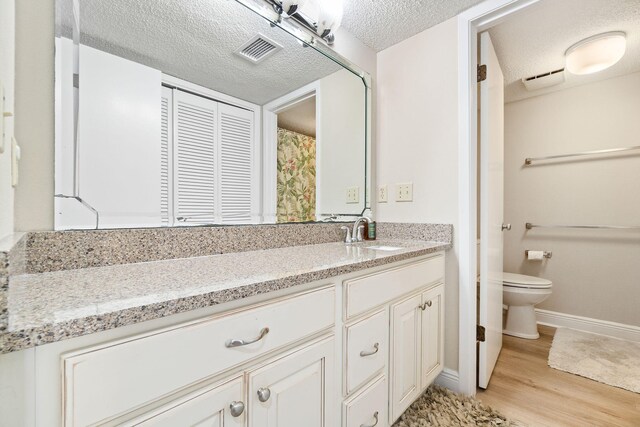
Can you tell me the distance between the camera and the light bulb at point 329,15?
1467 mm

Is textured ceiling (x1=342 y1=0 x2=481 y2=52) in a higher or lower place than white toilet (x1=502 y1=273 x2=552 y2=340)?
higher

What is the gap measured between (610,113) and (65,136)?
11.5 feet

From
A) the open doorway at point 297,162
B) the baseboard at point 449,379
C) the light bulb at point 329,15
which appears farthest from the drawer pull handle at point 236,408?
the light bulb at point 329,15

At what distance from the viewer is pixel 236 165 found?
120cm

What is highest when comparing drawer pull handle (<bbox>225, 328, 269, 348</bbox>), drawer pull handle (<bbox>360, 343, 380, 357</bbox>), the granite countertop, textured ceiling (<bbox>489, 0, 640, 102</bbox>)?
textured ceiling (<bbox>489, 0, 640, 102</bbox>)

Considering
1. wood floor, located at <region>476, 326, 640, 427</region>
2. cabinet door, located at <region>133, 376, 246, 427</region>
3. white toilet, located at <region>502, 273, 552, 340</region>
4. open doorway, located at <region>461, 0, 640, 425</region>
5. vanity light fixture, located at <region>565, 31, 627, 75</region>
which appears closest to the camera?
cabinet door, located at <region>133, 376, 246, 427</region>

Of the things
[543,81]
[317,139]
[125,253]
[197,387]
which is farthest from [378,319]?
[543,81]

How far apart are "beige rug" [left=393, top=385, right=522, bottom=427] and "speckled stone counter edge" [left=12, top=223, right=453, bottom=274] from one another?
38.2 inches

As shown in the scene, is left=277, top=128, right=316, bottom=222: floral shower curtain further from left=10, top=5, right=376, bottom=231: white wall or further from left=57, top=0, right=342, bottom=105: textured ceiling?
left=10, top=5, right=376, bottom=231: white wall

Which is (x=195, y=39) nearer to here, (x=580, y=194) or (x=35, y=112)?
(x=35, y=112)

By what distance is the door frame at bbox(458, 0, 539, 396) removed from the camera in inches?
61.0

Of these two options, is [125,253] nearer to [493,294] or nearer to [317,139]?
[317,139]

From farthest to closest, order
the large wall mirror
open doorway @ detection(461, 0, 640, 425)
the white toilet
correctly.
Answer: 1. the white toilet
2. open doorway @ detection(461, 0, 640, 425)
3. the large wall mirror

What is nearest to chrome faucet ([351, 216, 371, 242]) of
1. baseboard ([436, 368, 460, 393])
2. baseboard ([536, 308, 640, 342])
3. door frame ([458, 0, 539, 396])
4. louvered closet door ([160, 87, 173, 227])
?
door frame ([458, 0, 539, 396])
